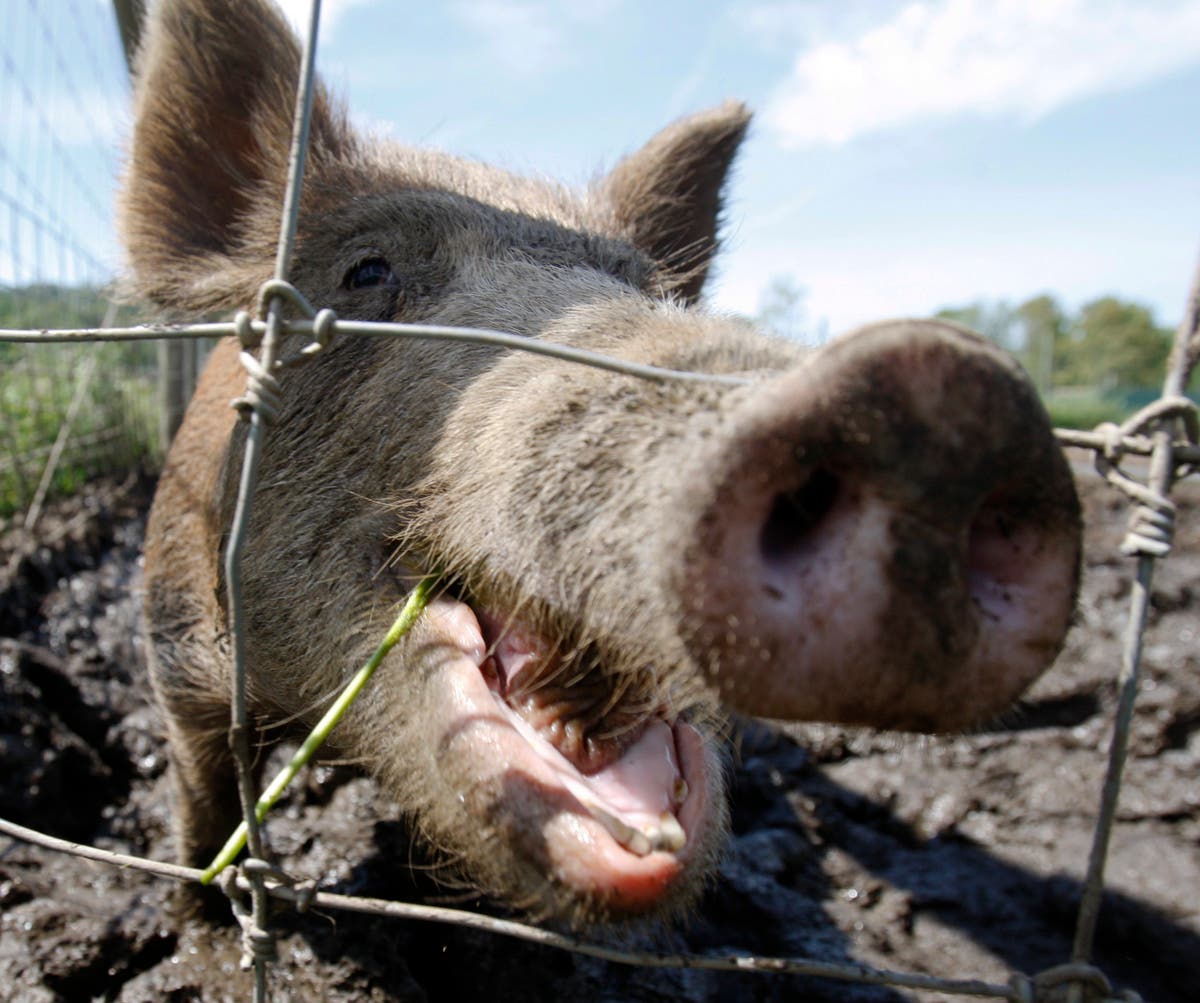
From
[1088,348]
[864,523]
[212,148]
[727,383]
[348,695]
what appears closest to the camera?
[864,523]

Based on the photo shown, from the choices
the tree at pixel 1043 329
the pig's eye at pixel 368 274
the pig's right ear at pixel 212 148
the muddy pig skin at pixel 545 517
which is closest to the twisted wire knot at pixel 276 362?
the muddy pig skin at pixel 545 517

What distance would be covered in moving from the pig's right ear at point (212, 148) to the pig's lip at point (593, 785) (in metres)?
1.57

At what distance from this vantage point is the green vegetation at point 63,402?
5566 millimetres

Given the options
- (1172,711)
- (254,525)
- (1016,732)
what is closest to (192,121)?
(254,525)

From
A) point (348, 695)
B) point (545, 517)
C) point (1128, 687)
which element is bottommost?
point (348, 695)

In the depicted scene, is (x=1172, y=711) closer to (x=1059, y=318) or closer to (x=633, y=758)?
(x=633, y=758)

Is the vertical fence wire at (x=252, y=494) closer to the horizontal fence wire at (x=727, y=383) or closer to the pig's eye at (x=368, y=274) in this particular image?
the horizontal fence wire at (x=727, y=383)

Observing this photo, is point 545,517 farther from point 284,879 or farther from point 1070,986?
point 1070,986

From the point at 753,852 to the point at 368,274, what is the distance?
246cm

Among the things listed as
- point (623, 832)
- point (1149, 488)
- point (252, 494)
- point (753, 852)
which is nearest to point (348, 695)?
point (252, 494)

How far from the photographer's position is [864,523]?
3.67ft

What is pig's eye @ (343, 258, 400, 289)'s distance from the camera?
7.93 ft

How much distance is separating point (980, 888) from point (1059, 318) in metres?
84.6

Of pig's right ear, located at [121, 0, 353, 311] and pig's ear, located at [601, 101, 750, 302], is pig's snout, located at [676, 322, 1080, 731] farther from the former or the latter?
pig's ear, located at [601, 101, 750, 302]
